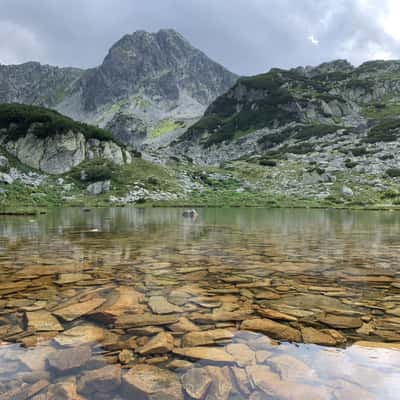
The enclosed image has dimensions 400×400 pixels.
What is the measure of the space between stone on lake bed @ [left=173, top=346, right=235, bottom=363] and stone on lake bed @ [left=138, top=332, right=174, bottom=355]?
12 cm

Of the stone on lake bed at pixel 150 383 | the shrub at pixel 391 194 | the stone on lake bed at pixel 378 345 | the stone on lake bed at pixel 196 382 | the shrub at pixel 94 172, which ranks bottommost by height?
the stone on lake bed at pixel 150 383

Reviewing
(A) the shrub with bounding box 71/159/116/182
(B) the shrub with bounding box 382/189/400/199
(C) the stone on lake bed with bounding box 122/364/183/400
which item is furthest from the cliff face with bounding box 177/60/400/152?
(C) the stone on lake bed with bounding box 122/364/183/400

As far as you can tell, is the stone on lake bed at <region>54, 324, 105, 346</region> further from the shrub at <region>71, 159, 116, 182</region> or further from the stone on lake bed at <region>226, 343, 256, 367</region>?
the shrub at <region>71, 159, 116, 182</region>

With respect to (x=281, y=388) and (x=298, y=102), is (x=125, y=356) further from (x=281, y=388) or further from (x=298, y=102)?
(x=298, y=102)

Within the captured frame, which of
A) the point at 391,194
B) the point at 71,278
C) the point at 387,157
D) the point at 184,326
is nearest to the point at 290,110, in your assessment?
the point at 387,157

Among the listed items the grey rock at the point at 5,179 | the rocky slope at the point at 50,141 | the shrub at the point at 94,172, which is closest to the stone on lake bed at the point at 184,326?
the grey rock at the point at 5,179

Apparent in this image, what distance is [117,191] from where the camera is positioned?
50.6 m

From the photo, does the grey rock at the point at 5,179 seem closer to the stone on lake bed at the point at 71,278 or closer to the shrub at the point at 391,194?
the stone on lake bed at the point at 71,278

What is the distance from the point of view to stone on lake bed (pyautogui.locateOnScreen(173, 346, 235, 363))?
3441mm

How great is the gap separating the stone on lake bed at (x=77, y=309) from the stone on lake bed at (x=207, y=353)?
1763 millimetres

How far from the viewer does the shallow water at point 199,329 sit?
9.78 feet

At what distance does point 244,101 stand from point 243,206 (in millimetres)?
Result: 124174

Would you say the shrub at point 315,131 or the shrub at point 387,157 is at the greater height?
the shrub at point 315,131

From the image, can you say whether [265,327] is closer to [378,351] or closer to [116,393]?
[378,351]
